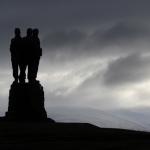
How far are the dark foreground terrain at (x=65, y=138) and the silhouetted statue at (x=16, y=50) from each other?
6.09m

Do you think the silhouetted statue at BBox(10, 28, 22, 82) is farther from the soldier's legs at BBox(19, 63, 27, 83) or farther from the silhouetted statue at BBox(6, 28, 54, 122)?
the soldier's legs at BBox(19, 63, 27, 83)

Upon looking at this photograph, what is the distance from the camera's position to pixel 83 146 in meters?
26.5

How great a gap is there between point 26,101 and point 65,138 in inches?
427

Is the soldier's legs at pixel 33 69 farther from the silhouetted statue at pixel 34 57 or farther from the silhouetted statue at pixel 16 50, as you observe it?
the silhouetted statue at pixel 16 50

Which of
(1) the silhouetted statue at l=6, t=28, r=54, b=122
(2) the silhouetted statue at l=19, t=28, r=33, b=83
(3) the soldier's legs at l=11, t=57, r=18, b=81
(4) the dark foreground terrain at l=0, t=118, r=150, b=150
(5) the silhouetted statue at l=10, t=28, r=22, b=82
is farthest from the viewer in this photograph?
(3) the soldier's legs at l=11, t=57, r=18, b=81

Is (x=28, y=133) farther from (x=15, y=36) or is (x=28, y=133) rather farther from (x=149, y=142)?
(x=15, y=36)

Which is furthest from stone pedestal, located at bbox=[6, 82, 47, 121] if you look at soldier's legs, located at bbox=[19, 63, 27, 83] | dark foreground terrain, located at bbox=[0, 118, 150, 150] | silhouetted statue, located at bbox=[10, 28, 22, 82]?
dark foreground terrain, located at bbox=[0, 118, 150, 150]

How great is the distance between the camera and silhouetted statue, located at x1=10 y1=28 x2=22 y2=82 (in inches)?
1561

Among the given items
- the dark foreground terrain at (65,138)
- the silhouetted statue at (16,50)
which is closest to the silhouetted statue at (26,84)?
the silhouetted statue at (16,50)

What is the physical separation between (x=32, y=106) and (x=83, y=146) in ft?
43.8

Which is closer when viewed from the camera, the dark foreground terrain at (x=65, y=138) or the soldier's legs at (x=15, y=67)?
the dark foreground terrain at (x=65, y=138)

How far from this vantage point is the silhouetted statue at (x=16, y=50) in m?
39.7

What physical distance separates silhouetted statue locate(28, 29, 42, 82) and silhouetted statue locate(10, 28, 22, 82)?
906mm

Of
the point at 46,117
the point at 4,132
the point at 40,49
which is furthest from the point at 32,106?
the point at 4,132
